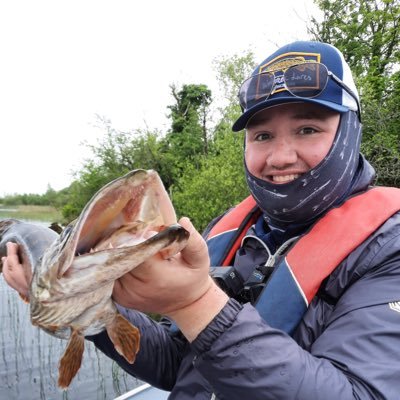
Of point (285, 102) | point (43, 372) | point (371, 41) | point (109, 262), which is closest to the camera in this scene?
point (109, 262)

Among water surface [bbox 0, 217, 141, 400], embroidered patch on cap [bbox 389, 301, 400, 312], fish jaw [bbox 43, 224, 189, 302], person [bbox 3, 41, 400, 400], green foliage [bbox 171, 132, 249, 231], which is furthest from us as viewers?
green foliage [bbox 171, 132, 249, 231]

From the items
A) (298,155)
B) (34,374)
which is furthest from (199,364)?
(34,374)

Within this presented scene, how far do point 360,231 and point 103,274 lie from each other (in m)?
1.12

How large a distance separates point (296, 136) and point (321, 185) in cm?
26

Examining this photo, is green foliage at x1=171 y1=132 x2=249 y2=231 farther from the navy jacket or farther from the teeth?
the navy jacket

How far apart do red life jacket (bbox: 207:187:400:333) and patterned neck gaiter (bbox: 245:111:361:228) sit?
0.08 meters

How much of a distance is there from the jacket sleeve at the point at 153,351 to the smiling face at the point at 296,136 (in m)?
1.06

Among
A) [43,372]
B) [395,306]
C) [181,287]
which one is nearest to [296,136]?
[395,306]

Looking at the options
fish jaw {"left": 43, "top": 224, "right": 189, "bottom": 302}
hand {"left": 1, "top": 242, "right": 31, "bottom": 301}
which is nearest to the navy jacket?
fish jaw {"left": 43, "top": 224, "right": 189, "bottom": 302}

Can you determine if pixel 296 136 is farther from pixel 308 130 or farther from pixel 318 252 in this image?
pixel 318 252

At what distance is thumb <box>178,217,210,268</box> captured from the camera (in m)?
1.24

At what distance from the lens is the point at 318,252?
183cm

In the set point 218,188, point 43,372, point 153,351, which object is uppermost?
point 153,351

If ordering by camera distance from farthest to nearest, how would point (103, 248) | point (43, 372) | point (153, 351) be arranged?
point (43, 372) → point (153, 351) → point (103, 248)
